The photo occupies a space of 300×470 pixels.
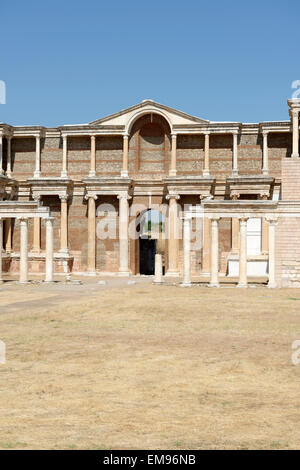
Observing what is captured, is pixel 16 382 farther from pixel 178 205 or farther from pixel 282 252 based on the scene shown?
pixel 178 205

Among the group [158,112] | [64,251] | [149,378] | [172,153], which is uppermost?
[158,112]

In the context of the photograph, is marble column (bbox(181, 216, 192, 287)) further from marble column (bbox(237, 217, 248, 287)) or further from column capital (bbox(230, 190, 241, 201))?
column capital (bbox(230, 190, 241, 201))

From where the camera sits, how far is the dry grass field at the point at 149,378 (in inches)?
298

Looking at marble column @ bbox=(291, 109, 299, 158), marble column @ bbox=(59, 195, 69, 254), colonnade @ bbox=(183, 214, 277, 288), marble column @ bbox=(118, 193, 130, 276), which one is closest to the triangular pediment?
marble column @ bbox=(118, 193, 130, 276)

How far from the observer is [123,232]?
43.0 meters

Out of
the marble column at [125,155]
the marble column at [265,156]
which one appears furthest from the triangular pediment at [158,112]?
the marble column at [265,156]

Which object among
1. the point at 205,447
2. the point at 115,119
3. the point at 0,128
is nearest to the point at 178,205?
the point at 115,119

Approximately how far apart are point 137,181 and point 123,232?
430 centimetres

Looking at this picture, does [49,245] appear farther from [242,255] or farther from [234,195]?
[234,195]

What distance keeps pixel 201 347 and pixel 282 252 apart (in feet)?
71.5

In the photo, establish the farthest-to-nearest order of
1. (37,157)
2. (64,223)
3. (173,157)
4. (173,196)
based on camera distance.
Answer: (37,157) < (64,223) < (173,157) < (173,196)

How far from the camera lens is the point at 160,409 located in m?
8.70

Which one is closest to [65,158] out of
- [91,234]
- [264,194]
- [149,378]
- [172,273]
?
[91,234]

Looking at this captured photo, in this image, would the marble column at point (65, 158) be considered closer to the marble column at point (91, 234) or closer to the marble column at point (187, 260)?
the marble column at point (91, 234)
